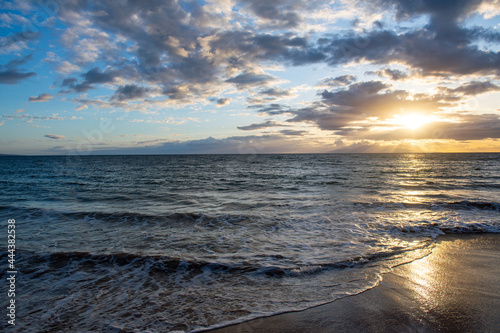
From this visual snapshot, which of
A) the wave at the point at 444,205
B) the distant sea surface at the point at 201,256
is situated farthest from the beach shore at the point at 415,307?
the wave at the point at 444,205

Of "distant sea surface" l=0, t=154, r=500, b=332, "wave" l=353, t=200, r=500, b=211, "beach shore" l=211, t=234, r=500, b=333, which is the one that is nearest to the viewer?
"beach shore" l=211, t=234, r=500, b=333

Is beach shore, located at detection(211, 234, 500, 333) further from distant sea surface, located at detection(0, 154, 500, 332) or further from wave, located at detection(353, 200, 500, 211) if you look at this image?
wave, located at detection(353, 200, 500, 211)

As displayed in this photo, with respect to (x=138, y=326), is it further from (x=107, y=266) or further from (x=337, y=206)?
(x=337, y=206)

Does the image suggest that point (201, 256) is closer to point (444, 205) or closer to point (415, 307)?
point (415, 307)

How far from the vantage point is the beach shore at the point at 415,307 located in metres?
3.93

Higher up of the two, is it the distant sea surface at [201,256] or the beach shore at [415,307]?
the beach shore at [415,307]

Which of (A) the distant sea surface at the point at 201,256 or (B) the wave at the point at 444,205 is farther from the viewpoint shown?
(B) the wave at the point at 444,205

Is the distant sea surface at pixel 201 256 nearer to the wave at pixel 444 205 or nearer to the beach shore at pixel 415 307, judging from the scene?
the wave at pixel 444 205

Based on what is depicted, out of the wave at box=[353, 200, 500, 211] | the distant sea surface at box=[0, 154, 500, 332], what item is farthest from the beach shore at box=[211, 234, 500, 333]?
the wave at box=[353, 200, 500, 211]

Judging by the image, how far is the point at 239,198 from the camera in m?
17.3

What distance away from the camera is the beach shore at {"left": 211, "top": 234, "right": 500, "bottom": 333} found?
3.93m

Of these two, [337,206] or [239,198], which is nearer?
[337,206]

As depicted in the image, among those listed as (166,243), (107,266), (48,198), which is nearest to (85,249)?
(107,266)

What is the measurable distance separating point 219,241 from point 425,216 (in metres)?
9.53
